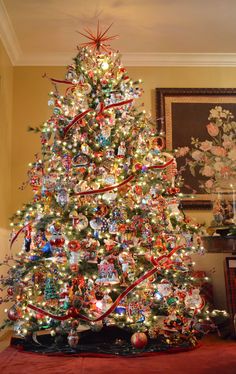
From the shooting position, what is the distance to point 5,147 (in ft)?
10.7

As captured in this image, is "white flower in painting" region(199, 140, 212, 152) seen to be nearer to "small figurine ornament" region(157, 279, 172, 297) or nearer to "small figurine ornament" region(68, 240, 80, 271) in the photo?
"small figurine ornament" region(157, 279, 172, 297)

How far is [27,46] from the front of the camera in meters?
3.38

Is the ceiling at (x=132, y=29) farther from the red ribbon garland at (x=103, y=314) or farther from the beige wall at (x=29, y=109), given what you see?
the red ribbon garland at (x=103, y=314)

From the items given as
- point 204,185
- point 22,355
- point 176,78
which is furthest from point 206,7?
point 22,355

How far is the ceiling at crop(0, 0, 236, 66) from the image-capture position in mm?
2836

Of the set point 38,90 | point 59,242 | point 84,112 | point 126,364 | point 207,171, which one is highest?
point 38,90

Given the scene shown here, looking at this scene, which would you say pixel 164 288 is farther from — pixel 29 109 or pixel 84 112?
pixel 29 109

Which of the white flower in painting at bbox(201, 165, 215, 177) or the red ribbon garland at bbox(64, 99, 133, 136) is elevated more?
the red ribbon garland at bbox(64, 99, 133, 136)

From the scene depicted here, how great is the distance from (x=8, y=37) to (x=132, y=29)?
1047mm

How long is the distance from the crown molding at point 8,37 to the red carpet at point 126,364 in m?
2.40

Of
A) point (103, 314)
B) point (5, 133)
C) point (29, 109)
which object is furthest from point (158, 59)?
point (103, 314)

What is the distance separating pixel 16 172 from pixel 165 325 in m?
1.88

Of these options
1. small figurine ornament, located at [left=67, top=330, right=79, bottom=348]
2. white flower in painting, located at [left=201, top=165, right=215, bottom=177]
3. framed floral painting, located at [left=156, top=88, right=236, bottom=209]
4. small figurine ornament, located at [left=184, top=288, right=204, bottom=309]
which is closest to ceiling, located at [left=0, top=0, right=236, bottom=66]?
framed floral painting, located at [left=156, top=88, right=236, bottom=209]

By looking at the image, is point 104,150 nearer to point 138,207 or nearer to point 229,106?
point 138,207
